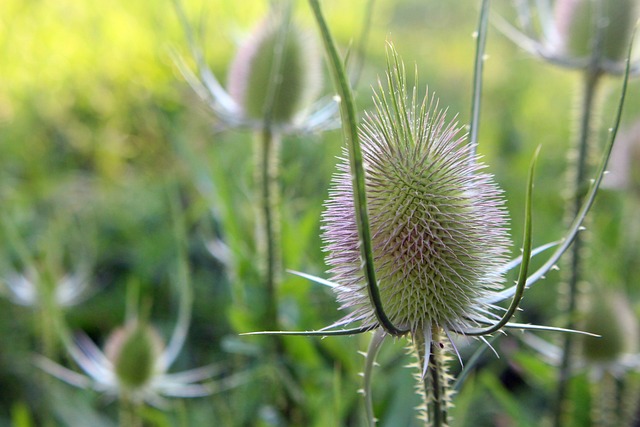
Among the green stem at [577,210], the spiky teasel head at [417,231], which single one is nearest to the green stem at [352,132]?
the spiky teasel head at [417,231]

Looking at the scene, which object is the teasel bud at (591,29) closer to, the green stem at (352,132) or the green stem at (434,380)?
the green stem at (434,380)

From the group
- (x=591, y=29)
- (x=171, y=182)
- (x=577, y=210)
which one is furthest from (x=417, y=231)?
(x=171, y=182)

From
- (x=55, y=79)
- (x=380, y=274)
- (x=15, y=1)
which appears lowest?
(x=380, y=274)

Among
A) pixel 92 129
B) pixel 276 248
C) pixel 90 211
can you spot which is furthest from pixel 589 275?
pixel 92 129

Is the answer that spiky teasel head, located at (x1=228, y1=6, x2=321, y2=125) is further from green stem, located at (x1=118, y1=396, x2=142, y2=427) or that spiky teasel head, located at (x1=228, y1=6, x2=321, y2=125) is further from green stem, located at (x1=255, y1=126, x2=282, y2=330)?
green stem, located at (x1=118, y1=396, x2=142, y2=427)

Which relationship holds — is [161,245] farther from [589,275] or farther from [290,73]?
[589,275]

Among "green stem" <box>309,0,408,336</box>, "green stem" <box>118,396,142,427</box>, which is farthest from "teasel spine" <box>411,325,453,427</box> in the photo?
"green stem" <box>118,396,142,427</box>

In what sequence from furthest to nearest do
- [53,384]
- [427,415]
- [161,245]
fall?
[161,245] → [53,384] → [427,415]

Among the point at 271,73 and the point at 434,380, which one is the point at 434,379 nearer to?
the point at 434,380
